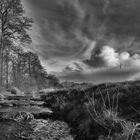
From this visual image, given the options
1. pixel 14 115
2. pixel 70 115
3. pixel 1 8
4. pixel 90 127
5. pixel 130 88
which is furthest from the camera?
pixel 1 8

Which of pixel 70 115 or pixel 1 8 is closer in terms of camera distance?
pixel 70 115

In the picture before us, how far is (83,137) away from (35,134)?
3.32 feet

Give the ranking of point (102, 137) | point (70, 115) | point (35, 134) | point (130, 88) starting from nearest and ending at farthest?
1. point (102, 137)
2. point (35, 134)
3. point (130, 88)
4. point (70, 115)

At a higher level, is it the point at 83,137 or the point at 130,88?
the point at 130,88

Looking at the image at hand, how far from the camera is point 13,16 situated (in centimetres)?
1329

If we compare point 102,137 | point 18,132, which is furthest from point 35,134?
point 102,137

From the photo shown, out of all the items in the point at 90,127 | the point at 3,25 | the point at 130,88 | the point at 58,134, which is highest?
the point at 3,25

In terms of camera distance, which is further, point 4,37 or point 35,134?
point 4,37

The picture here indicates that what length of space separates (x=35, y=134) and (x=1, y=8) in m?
13.8

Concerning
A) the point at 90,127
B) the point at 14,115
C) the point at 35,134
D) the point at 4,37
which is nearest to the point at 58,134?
the point at 35,134

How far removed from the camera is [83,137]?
2.41 m

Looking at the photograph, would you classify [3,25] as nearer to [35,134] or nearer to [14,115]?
[14,115]

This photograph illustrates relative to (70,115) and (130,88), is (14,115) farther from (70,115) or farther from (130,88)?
(130,88)

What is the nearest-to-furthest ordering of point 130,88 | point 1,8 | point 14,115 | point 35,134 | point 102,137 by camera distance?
point 102,137 → point 35,134 → point 130,88 → point 14,115 → point 1,8
